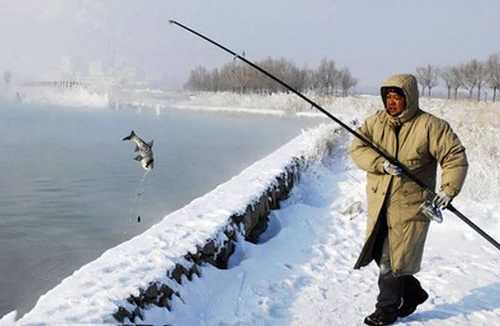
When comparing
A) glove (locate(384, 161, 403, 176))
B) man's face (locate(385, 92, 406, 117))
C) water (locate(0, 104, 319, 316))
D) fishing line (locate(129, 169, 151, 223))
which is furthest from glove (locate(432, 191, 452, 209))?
fishing line (locate(129, 169, 151, 223))

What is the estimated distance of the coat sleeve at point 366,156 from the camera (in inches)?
143

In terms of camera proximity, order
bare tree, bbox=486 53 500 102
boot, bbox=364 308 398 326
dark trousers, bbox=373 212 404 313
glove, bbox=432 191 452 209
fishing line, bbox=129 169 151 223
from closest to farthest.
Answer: glove, bbox=432 191 452 209
dark trousers, bbox=373 212 404 313
boot, bbox=364 308 398 326
fishing line, bbox=129 169 151 223
bare tree, bbox=486 53 500 102

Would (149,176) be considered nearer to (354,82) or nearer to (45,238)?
(45,238)

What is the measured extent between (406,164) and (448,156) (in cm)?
28

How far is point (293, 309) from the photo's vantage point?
4.24m

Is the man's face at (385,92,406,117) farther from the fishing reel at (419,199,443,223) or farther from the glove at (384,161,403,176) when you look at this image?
the fishing reel at (419,199,443,223)

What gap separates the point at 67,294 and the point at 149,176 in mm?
8515

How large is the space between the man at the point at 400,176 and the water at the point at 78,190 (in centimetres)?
316

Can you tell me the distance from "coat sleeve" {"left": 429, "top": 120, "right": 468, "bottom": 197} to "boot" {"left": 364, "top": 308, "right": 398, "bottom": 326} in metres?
1.05

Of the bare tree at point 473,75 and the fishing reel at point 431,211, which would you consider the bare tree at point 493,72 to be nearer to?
the bare tree at point 473,75

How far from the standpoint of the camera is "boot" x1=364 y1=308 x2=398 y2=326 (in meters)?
3.86

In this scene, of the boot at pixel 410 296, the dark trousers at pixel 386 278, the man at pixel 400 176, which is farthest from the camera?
the boot at pixel 410 296

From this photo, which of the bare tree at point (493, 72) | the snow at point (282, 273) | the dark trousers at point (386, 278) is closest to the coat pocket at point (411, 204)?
the dark trousers at point (386, 278)

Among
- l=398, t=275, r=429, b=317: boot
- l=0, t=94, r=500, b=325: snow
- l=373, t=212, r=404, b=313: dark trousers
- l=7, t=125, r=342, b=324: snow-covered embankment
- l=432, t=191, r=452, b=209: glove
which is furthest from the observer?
l=398, t=275, r=429, b=317: boot
